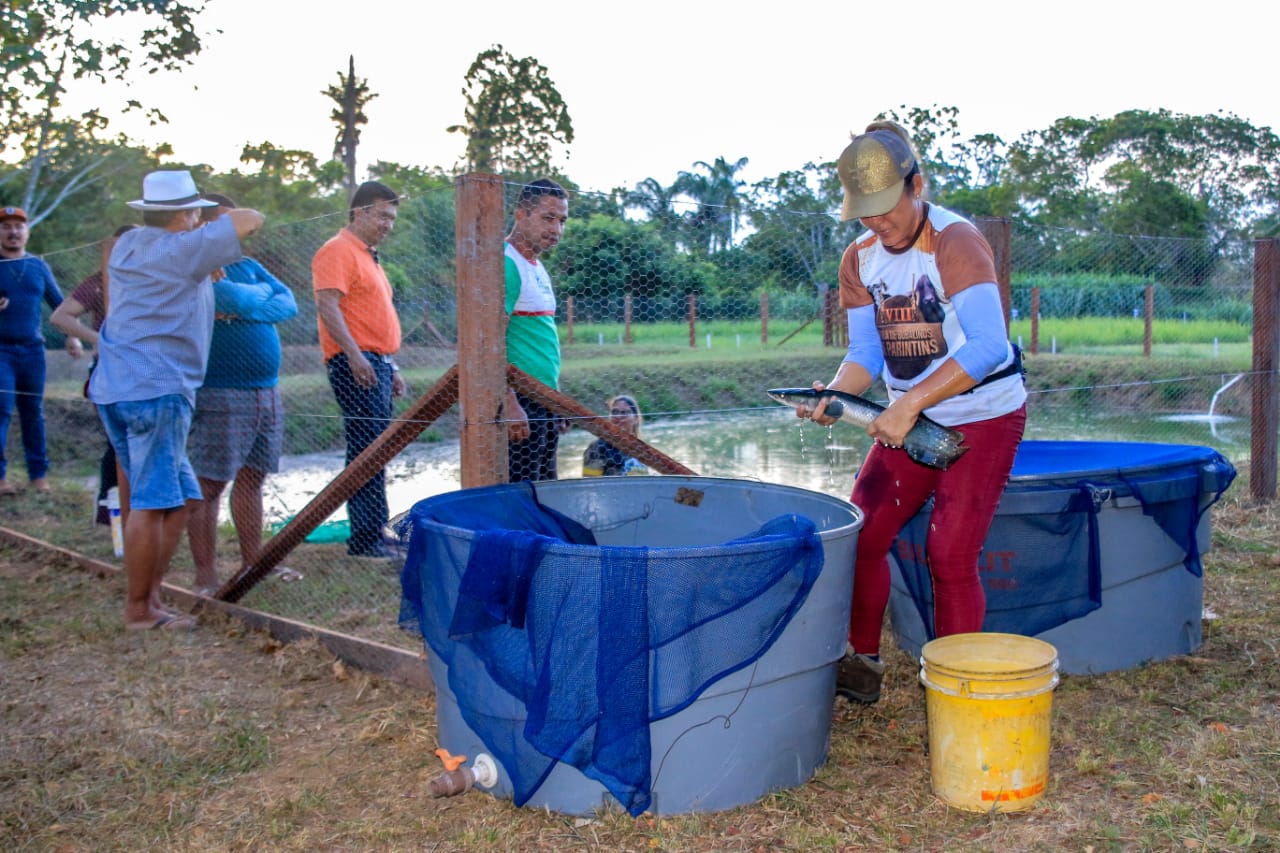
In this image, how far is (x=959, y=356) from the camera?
2.78 m

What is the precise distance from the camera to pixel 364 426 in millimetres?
5027

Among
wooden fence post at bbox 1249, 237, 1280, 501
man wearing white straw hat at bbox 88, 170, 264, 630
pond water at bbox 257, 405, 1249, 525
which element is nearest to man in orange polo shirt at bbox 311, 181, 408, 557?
man wearing white straw hat at bbox 88, 170, 264, 630

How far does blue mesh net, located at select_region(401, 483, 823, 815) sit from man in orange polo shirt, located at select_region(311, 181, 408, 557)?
7.87 feet

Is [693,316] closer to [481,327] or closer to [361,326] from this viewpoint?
[361,326]

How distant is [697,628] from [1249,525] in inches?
188

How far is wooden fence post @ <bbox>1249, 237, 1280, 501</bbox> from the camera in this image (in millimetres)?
6434

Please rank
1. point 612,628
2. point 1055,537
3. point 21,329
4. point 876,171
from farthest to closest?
point 21,329 < point 1055,537 < point 876,171 < point 612,628

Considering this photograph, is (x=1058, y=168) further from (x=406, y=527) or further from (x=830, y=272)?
(x=406, y=527)

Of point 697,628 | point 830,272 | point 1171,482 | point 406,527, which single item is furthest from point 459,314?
point 830,272

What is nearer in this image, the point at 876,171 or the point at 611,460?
the point at 876,171

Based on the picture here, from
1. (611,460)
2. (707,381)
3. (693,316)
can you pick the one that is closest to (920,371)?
(693,316)

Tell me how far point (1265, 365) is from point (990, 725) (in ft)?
16.5

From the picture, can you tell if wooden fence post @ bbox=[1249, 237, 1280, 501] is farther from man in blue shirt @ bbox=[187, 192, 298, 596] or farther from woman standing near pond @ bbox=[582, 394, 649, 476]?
man in blue shirt @ bbox=[187, 192, 298, 596]

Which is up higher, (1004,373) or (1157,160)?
(1157,160)
